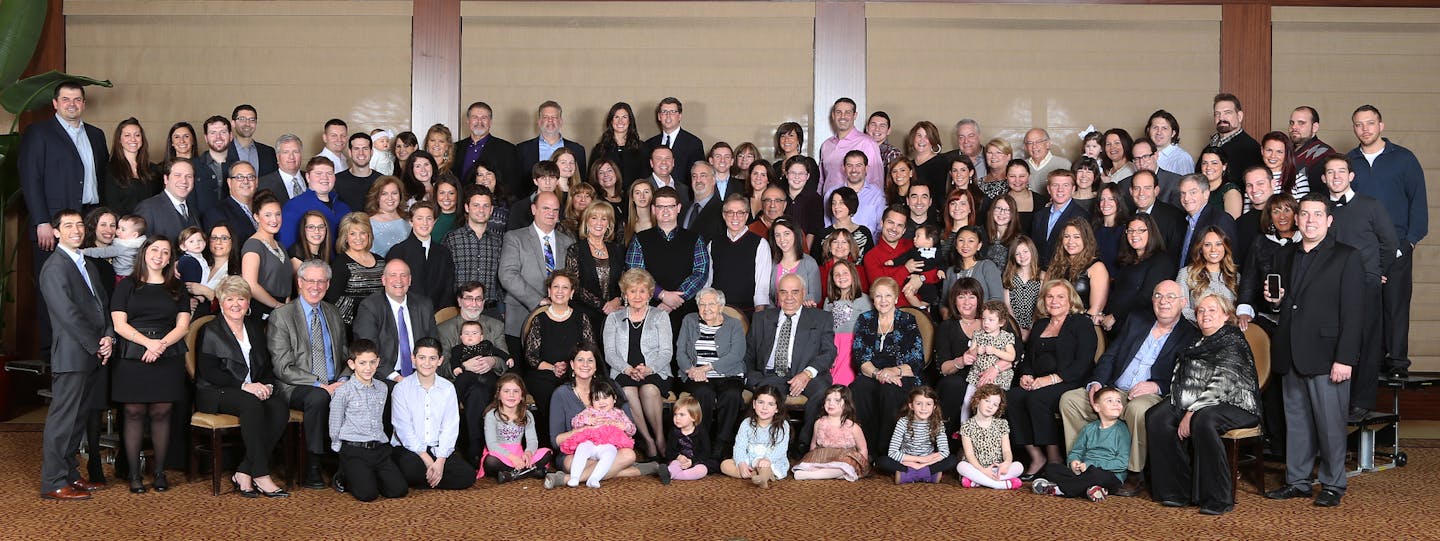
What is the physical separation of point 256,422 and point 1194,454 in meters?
3.94

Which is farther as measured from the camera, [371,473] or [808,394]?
[808,394]

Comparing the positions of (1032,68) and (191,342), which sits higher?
(1032,68)

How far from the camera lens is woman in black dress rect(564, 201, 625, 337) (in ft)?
21.1

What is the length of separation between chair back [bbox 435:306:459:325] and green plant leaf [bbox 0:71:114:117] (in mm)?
2838

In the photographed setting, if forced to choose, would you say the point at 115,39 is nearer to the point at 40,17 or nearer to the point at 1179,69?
the point at 40,17

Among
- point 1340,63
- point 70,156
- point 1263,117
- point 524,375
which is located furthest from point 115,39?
point 1340,63

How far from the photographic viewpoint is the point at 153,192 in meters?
6.99

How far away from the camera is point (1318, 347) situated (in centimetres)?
528

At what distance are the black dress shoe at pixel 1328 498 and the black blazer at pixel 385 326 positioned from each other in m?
3.87

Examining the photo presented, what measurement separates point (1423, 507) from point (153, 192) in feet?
21.1

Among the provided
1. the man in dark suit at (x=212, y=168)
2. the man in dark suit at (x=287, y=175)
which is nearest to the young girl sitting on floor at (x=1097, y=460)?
the man in dark suit at (x=287, y=175)

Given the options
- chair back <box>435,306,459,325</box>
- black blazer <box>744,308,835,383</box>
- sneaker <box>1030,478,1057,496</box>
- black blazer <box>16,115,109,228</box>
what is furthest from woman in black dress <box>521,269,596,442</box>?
black blazer <box>16,115,109,228</box>

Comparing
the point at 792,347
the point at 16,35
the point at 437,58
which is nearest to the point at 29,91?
the point at 16,35

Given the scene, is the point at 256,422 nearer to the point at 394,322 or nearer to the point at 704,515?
the point at 394,322
